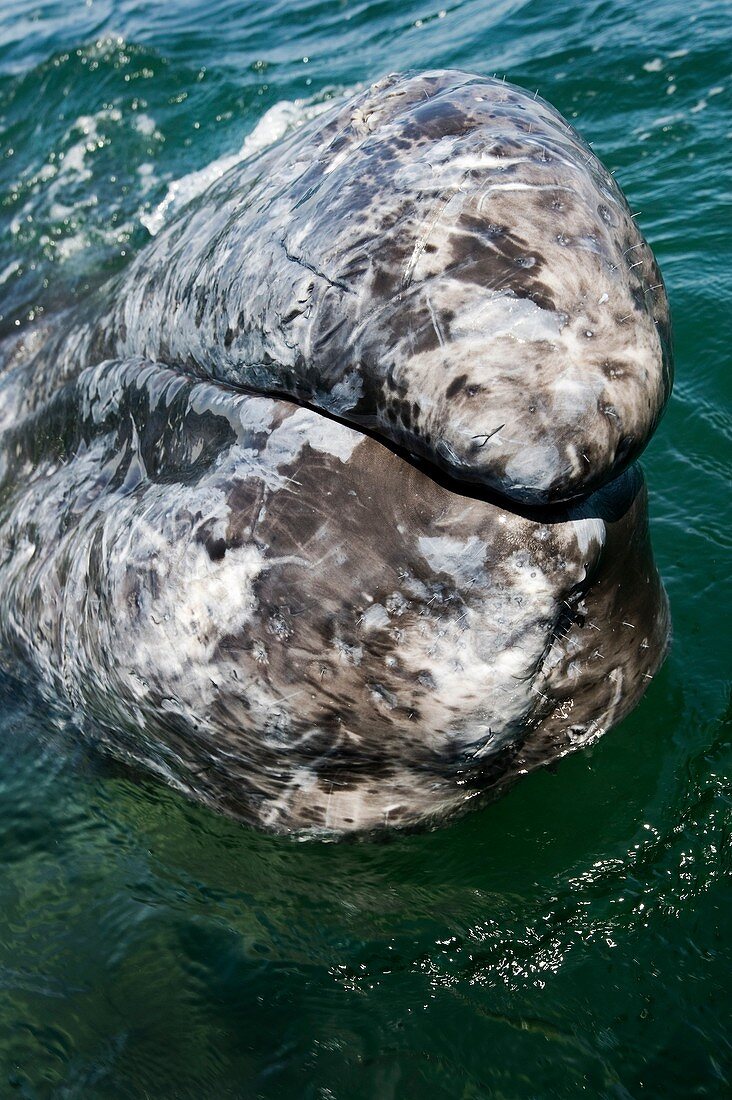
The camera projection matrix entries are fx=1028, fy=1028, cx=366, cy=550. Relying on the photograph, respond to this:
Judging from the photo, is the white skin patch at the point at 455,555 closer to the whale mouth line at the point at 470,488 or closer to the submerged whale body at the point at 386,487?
the submerged whale body at the point at 386,487

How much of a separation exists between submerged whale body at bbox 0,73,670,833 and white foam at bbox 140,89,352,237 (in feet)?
12.8

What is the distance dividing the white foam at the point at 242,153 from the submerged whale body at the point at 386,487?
392 cm

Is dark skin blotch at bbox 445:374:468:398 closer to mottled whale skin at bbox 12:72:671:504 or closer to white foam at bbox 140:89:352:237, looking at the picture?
mottled whale skin at bbox 12:72:671:504

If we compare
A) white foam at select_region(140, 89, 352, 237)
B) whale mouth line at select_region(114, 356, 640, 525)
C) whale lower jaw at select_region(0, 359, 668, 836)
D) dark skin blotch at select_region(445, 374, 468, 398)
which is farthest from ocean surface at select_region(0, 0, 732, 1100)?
white foam at select_region(140, 89, 352, 237)

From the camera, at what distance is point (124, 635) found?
3.30 meters

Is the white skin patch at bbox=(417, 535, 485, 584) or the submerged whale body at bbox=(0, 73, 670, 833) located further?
the white skin patch at bbox=(417, 535, 485, 584)

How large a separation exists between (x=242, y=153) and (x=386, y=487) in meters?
6.27

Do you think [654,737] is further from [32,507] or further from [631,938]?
[32,507]

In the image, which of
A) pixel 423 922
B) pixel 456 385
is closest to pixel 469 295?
pixel 456 385

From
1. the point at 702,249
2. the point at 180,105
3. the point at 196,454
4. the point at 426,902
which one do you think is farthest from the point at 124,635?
the point at 180,105

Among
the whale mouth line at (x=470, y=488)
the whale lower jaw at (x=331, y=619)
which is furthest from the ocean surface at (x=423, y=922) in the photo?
the whale mouth line at (x=470, y=488)

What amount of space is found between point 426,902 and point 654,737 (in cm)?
106

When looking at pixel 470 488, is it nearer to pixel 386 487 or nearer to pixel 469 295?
pixel 386 487

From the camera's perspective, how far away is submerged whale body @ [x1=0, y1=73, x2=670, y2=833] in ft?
8.79
